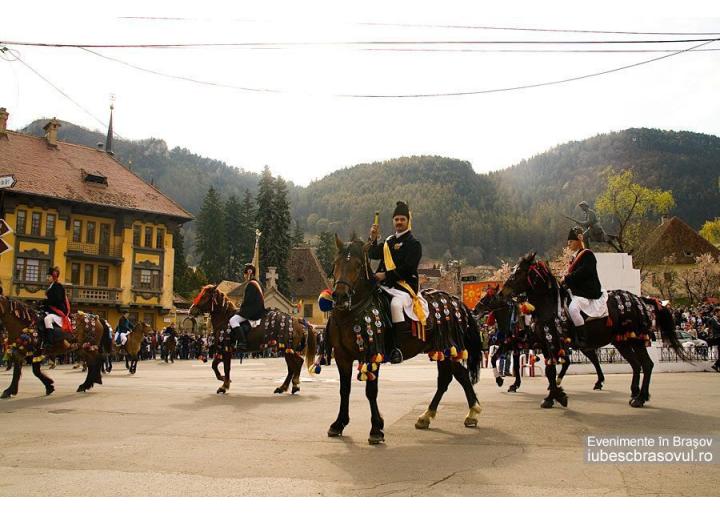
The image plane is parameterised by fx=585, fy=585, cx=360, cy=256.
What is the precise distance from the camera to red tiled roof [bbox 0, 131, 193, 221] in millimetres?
48406

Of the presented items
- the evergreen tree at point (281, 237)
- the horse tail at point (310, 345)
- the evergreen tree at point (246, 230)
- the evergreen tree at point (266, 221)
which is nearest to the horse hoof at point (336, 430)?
the horse tail at point (310, 345)

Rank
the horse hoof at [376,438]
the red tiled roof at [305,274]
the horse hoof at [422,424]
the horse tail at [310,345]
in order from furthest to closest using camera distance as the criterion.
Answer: the red tiled roof at [305,274] < the horse tail at [310,345] < the horse hoof at [422,424] < the horse hoof at [376,438]

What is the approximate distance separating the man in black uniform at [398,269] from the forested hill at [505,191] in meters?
127

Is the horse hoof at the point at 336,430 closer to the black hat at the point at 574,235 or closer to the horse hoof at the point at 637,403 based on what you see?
the horse hoof at the point at 637,403

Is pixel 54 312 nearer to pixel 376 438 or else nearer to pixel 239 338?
pixel 239 338

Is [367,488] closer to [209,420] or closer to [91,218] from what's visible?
[209,420]

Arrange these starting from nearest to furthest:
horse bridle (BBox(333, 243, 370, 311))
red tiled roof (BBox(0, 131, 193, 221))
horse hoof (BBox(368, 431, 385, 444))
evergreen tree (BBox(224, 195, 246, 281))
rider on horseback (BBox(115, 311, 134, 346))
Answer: horse hoof (BBox(368, 431, 385, 444))
horse bridle (BBox(333, 243, 370, 311))
rider on horseback (BBox(115, 311, 134, 346))
red tiled roof (BBox(0, 131, 193, 221))
evergreen tree (BBox(224, 195, 246, 281))

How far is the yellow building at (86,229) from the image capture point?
156ft

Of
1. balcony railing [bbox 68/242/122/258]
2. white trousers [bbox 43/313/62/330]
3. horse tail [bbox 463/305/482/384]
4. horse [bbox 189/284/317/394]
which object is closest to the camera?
horse tail [bbox 463/305/482/384]

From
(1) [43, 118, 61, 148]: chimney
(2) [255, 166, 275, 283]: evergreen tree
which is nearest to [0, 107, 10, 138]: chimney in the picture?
(1) [43, 118, 61, 148]: chimney

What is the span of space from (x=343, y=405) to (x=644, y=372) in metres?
6.31

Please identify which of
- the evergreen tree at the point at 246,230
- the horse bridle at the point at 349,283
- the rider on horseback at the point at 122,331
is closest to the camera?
the horse bridle at the point at 349,283

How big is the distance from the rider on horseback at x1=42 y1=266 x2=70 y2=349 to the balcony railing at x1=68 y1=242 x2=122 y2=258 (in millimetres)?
41457

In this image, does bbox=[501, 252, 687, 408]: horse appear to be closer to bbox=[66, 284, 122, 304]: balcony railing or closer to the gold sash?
the gold sash
